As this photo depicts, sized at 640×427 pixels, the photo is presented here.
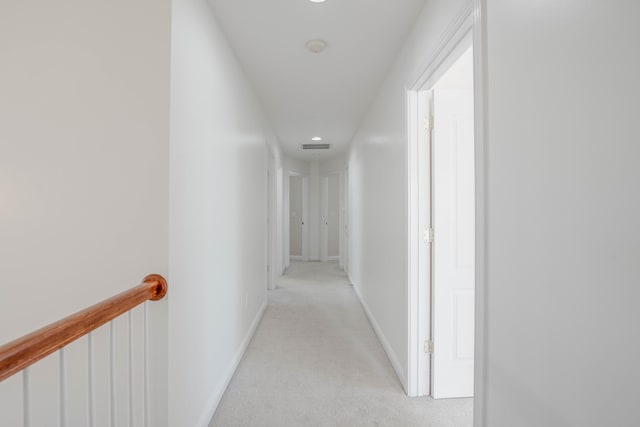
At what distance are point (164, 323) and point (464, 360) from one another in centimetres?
186

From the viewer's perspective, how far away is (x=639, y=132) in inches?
24.3

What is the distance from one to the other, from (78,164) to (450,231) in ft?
6.82

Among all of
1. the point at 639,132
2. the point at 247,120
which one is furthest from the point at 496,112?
the point at 247,120

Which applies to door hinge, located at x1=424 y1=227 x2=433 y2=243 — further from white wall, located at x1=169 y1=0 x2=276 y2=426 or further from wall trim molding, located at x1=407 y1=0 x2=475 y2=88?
white wall, located at x1=169 y1=0 x2=276 y2=426

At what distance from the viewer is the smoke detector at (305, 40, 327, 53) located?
2.21 metres

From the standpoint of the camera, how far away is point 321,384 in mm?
2215

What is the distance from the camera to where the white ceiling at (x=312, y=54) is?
1.85 meters

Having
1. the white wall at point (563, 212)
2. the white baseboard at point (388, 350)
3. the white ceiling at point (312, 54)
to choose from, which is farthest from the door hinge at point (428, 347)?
the white ceiling at point (312, 54)

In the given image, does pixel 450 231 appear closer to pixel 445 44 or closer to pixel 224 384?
pixel 445 44

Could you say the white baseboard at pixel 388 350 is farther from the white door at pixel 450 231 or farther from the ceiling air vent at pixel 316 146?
the ceiling air vent at pixel 316 146

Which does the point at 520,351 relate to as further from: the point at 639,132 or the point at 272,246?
the point at 272,246

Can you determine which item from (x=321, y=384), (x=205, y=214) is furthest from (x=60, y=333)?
(x=321, y=384)

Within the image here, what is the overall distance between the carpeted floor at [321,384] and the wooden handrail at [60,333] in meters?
1.18

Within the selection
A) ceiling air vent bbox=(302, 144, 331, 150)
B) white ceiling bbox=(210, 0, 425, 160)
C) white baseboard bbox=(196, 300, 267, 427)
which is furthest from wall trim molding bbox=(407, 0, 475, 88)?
ceiling air vent bbox=(302, 144, 331, 150)
